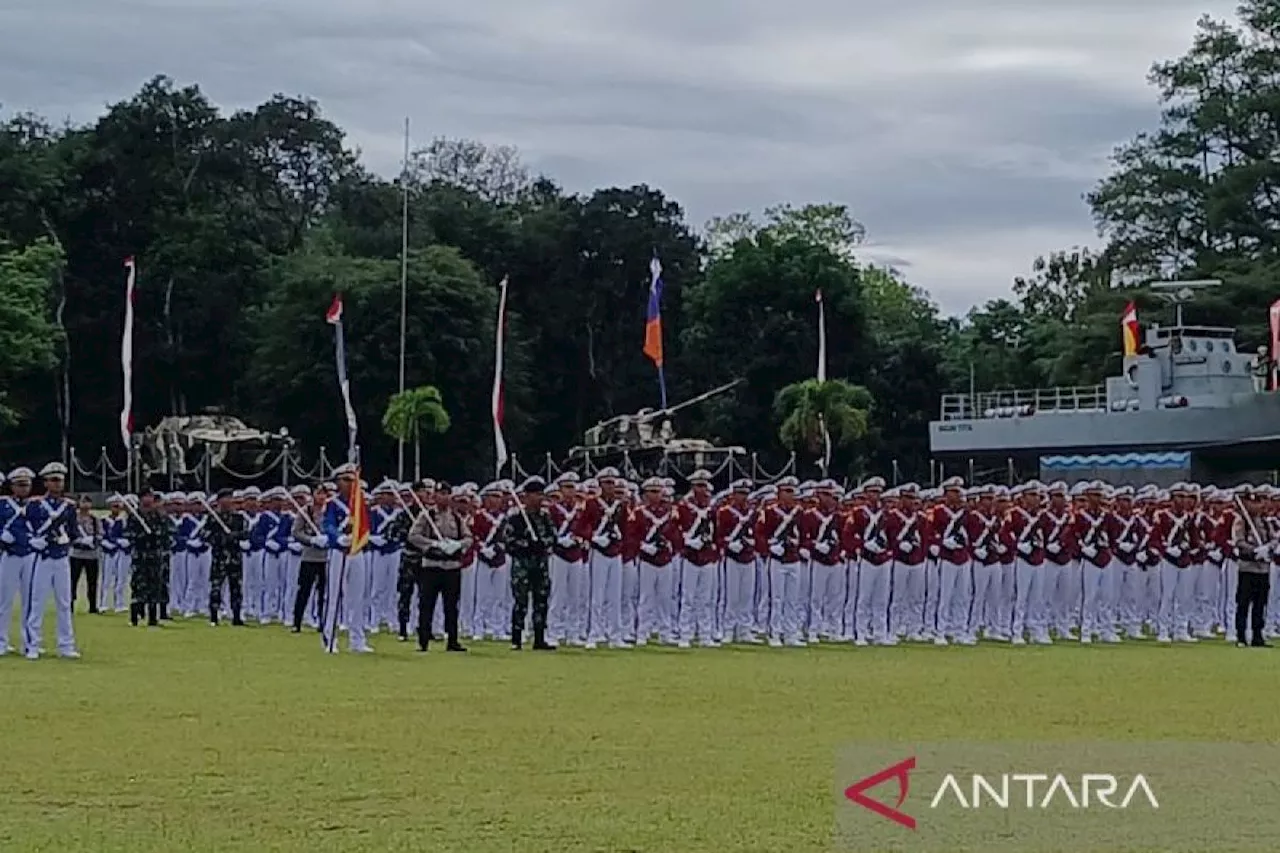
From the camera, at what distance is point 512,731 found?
532 inches

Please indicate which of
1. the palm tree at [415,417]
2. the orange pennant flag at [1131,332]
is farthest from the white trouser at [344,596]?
the orange pennant flag at [1131,332]

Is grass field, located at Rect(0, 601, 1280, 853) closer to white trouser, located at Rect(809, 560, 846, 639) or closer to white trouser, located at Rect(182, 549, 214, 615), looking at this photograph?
white trouser, located at Rect(809, 560, 846, 639)

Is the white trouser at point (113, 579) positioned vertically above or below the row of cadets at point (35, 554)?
below

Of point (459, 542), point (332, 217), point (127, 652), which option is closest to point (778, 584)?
point (459, 542)

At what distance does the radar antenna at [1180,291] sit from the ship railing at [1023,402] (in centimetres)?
362

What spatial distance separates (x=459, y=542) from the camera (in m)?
21.5

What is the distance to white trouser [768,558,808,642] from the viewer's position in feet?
76.4

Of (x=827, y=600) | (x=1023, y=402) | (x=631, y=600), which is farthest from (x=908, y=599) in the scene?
(x=1023, y=402)

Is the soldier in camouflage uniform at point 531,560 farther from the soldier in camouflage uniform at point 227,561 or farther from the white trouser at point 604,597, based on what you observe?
the soldier in camouflage uniform at point 227,561

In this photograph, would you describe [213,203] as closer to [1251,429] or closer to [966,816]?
[1251,429]

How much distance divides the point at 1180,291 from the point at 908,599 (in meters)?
45.6

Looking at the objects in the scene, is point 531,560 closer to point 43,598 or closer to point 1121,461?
point 43,598

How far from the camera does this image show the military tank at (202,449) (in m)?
54.9

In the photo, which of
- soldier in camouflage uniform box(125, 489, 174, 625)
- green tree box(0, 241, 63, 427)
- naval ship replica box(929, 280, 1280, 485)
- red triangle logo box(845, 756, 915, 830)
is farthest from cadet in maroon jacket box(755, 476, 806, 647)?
green tree box(0, 241, 63, 427)
